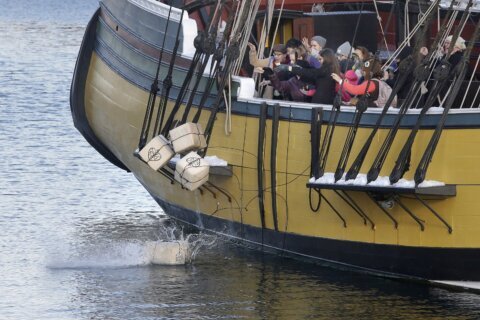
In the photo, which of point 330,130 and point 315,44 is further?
point 315,44

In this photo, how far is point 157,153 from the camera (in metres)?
18.3

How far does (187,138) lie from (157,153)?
0.39 metres

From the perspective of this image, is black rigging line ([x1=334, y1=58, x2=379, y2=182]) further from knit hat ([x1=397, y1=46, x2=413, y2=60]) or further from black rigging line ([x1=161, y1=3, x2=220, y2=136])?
black rigging line ([x1=161, y1=3, x2=220, y2=136])

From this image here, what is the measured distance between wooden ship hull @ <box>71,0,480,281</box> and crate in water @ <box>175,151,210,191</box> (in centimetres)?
55

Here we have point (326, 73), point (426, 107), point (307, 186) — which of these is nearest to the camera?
point (426, 107)

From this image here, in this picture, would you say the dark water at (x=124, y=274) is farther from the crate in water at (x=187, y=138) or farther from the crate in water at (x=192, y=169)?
the crate in water at (x=187, y=138)

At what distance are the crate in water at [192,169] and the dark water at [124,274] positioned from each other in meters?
0.94

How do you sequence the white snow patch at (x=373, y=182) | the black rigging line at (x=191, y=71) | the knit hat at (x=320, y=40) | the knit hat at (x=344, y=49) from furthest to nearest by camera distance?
the knit hat at (x=320, y=40)
the knit hat at (x=344, y=49)
the black rigging line at (x=191, y=71)
the white snow patch at (x=373, y=182)

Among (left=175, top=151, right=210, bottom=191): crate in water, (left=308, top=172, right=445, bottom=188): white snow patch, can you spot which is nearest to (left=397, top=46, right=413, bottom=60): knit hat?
(left=308, top=172, right=445, bottom=188): white snow patch

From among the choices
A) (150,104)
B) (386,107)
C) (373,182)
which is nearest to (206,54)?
(150,104)

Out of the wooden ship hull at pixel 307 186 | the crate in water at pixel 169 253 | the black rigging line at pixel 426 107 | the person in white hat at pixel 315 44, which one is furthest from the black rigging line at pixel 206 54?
the black rigging line at pixel 426 107

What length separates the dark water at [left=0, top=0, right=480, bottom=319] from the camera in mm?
16859

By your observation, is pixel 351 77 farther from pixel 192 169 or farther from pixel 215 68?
pixel 192 169

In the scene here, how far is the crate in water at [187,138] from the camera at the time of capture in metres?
18.1
